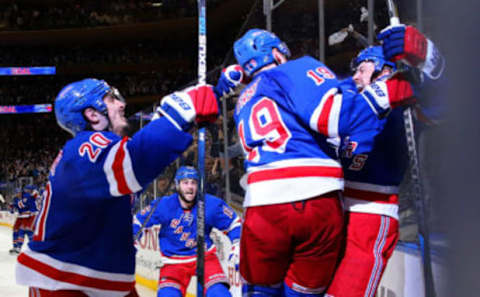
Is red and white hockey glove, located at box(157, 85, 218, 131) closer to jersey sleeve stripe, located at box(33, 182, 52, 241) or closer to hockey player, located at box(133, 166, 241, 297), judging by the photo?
jersey sleeve stripe, located at box(33, 182, 52, 241)

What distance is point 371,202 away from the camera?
5.91ft

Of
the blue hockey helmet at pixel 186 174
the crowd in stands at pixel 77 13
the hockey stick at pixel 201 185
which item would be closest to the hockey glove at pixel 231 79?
the hockey stick at pixel 201 185

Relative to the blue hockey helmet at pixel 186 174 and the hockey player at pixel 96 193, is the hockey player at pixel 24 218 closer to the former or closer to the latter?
the blue hockey helmet at pixel 186 174

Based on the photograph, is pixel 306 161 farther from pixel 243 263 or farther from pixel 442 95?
pixel 442 95

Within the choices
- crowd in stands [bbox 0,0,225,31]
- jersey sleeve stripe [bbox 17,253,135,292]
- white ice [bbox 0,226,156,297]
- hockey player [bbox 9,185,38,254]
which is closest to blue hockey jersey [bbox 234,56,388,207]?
jersey sleeve stripe [bbox 17,253,135,292]

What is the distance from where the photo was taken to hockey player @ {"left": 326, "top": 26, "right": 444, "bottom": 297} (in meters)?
1.67

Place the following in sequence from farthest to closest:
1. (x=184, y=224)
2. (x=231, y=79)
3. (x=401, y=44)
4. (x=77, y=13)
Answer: (x=77, y=13), (x=184, y=224), (x=231, y=79), (x=401, y=44)

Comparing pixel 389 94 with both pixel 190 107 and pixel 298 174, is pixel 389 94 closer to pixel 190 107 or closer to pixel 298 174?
pixel 298 174

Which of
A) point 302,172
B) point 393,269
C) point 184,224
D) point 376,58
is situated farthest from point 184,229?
point 302,172

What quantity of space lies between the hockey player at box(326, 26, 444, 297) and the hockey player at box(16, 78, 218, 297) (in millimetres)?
560

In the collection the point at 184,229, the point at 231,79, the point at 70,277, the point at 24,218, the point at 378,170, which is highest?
the point at 231,79

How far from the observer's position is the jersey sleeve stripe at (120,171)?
165 cm

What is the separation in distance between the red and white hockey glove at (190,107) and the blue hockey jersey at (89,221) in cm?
5

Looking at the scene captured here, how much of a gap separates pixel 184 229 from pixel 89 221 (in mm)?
2110
